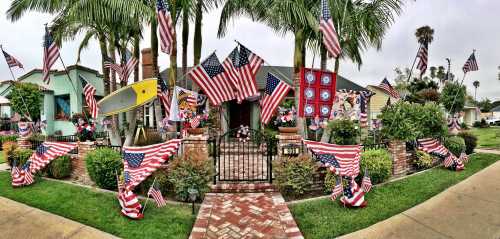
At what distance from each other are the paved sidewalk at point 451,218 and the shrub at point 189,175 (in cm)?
358

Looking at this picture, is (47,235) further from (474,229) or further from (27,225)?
(474,229)

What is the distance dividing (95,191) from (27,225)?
177 cm

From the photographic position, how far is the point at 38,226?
17.3 feet

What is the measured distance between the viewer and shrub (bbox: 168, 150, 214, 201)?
253 inches

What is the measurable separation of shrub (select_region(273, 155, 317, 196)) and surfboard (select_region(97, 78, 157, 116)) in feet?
14.6

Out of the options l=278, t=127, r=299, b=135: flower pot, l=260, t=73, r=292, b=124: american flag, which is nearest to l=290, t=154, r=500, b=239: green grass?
l=260, t=73, r=292, b=124: american flag

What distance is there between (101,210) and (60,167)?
3.95 metres

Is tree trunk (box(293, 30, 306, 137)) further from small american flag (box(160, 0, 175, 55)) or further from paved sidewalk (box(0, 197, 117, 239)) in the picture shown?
paved sidewalk (box(0, 197, 117, 239))

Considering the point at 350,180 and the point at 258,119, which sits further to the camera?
the point at 258,119

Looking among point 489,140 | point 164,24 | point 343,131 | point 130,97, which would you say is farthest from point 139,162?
point 489,140

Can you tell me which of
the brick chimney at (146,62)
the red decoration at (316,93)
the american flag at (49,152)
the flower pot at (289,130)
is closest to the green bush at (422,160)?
the red decoration at (316,93)

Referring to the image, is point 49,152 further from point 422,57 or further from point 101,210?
point 422,57

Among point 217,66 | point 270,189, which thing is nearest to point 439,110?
point 270,189

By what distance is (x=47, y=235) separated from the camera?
16.3 ft
